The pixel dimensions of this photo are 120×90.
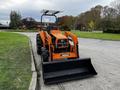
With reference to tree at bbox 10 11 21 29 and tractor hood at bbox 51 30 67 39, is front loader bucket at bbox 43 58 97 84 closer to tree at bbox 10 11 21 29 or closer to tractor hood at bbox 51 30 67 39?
tractor hood at bbox 51 30 67 39

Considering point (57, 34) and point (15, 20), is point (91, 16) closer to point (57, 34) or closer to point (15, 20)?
point (15, 20)

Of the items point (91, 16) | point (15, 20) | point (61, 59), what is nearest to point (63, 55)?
point (61, 59)

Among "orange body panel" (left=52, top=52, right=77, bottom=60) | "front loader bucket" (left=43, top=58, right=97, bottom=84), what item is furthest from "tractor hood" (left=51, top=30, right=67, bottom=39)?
"front loader bucket" (left=43, top=58, right=97, bottom=84)

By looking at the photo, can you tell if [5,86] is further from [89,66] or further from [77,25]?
[77,25]

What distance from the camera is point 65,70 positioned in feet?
19.2

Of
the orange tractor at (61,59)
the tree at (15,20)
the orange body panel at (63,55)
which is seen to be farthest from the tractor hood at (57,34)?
the tree at (15,20)

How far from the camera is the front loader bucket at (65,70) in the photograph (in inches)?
217

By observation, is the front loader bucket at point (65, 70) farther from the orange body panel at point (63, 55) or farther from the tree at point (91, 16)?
the tree at point (91, 16)

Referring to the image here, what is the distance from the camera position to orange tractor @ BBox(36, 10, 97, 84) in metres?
5.60

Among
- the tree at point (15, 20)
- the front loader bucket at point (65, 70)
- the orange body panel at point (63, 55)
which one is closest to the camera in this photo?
the front loader bucket at point (65, 70)

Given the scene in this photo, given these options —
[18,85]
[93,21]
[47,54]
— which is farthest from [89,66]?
[93,21]

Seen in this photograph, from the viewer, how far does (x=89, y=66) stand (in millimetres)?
6133

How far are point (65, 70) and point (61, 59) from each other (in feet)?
3.41

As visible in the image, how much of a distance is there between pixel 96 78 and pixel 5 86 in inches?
106
